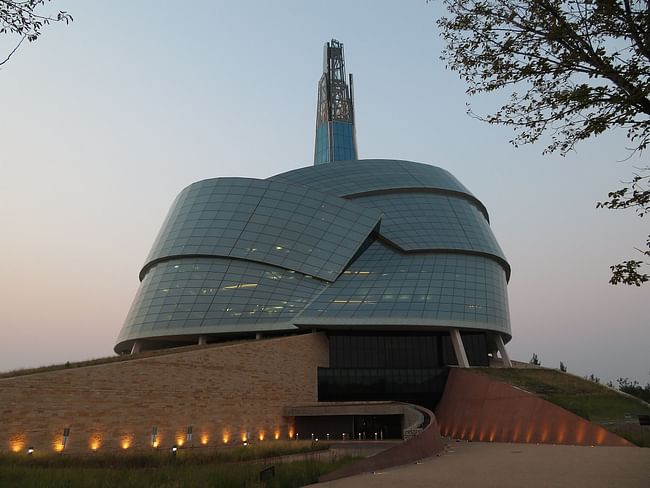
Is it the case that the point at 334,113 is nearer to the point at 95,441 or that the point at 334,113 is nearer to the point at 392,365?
the point at 392,365

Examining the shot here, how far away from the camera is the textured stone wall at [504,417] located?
3222cm

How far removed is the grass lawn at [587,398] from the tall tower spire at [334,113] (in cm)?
8816

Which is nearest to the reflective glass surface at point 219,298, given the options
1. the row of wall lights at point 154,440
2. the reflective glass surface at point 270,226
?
A: the reflective glass surface at point 270,226

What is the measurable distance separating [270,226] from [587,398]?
104 ft

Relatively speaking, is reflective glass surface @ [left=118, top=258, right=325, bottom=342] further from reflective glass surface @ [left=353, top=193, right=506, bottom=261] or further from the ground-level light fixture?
the ground-level light fixture

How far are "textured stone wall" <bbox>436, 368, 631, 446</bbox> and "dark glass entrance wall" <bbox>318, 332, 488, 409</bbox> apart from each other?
7.66 feet

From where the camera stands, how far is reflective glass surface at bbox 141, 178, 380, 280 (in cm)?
5300

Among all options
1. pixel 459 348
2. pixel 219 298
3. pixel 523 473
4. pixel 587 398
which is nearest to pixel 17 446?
pixel 523 473

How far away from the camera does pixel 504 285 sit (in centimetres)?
5981

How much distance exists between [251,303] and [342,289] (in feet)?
28.4

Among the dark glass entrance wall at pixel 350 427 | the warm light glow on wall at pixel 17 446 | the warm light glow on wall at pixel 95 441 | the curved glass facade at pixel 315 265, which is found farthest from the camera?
the curved glass facade at pixel 315 265

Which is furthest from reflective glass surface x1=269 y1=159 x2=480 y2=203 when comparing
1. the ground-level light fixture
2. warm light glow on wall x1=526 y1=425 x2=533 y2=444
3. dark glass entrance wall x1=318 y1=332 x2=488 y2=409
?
the ground-level light fixture

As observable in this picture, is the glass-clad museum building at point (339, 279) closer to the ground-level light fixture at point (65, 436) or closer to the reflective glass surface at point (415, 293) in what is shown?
the reflective glass surface at point (415, 293)

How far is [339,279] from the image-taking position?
172ft
